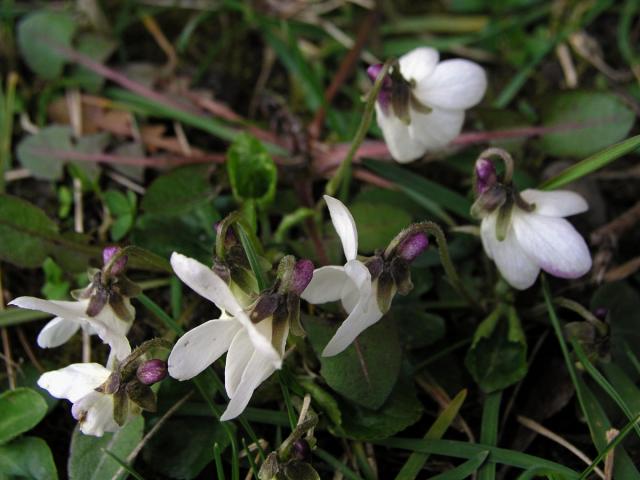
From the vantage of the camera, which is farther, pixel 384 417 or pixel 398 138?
pixel 398 138

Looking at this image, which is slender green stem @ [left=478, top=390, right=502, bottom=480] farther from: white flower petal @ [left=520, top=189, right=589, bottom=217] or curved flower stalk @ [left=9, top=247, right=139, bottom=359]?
curved flower stalk @ [left=9, top=247, right=139, bottom=359]

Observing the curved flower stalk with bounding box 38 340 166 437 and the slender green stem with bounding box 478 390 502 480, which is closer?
the curved flower stalk with bounding box 38 340 166 437

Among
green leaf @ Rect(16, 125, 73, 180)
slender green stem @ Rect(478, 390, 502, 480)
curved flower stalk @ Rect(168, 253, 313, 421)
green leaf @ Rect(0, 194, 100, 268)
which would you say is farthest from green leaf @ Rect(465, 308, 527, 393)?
green leaf @ Rect(16, 125, 73, 180)

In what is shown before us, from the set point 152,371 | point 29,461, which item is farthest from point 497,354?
point 29,461

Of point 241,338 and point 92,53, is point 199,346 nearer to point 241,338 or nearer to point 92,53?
point 241,338

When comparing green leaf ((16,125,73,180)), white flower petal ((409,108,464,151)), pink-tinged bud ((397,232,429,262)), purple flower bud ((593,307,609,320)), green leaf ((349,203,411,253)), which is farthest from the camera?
green leaf ((16,125,73,180))

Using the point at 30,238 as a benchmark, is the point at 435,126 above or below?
above

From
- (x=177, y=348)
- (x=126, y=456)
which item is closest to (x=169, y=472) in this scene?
(x=126, y=456)
